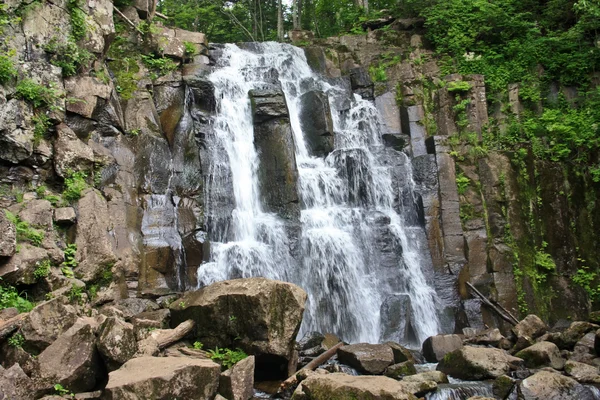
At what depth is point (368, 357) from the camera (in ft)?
27.0

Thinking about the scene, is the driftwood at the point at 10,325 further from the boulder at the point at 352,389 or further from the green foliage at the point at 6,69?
the green foliage at the point at 6,69

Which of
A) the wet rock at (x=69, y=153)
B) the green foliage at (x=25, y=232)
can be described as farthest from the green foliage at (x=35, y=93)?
the green foliage at (x=25, y=232)

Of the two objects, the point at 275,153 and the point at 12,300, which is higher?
the point at 275,153

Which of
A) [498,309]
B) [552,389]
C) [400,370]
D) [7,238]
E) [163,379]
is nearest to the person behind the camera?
[163,379]

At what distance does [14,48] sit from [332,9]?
18.7 m

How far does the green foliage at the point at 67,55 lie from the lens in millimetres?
10438

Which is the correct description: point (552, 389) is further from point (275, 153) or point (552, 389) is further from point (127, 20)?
point (127, 20)

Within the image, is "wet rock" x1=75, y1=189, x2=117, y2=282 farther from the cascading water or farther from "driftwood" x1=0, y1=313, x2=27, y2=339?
the cascading water

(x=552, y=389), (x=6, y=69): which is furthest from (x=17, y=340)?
(x=552, y=389)

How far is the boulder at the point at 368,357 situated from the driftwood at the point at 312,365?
0.18 metres

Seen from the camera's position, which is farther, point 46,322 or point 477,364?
point 477,364

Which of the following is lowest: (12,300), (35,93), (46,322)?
(46,322)

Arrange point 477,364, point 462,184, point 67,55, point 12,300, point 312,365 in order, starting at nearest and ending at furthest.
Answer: point 12,300, point 477,364, point 312,365, point 67,55, point 462,184

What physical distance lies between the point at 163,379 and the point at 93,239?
15.0 ft
